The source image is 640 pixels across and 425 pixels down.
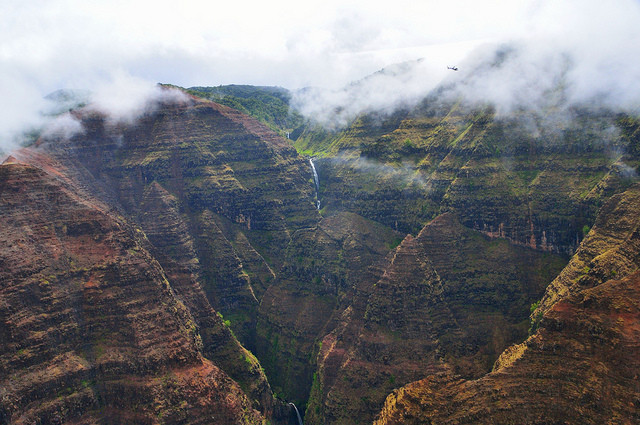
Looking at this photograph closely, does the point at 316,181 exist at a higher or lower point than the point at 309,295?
higher

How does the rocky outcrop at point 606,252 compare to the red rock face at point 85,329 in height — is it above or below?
above

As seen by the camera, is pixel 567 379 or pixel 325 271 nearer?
pixel 567 379

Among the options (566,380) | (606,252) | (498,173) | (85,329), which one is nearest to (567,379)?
(566,380)

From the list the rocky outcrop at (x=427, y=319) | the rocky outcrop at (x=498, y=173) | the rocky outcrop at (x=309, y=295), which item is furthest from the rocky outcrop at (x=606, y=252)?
the rocky outcrop at (x=309, y=295)

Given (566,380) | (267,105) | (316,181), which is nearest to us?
(566,380)

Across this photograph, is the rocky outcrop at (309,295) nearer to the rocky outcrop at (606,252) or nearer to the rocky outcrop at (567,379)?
the rocky outcrop at (606,252)

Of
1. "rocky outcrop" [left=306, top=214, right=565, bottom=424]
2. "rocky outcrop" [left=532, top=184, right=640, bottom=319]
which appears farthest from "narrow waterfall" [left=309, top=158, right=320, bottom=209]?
"rocky outcrop" [left=532, top=184, right=640, bottom=319]

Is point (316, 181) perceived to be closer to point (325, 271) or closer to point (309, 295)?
point (325, 271)

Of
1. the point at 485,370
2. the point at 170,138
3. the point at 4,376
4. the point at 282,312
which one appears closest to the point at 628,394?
the point at 485,370

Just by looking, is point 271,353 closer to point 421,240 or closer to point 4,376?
point 421,240
